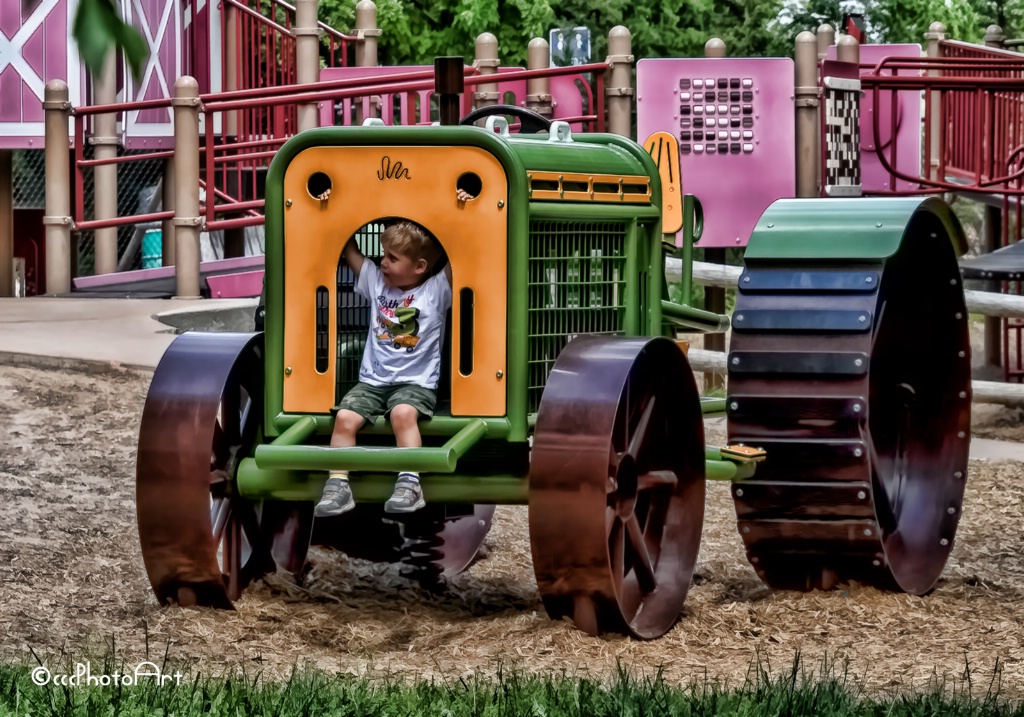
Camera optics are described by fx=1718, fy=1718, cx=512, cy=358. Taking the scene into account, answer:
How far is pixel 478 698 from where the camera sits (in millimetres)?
3811

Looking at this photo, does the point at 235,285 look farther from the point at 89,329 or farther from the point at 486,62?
the point at 486,62

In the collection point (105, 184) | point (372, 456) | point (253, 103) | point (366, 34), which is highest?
point (366, 34)

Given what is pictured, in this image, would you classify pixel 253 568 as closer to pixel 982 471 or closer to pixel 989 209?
pixel 982 471

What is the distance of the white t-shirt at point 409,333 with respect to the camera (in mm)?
4984

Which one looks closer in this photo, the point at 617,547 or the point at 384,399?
the point at 617,547

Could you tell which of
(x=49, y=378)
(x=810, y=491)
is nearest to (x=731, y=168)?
(x=49, y=378)

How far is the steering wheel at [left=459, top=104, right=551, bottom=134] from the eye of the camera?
19.0 feet

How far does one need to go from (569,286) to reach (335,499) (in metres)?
0.99

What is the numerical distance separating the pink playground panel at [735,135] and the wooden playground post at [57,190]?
Answer: 4.51m

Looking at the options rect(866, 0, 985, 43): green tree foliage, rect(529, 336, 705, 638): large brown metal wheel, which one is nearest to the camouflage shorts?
rect(529, 336, 705, 638): large brown metal wheel

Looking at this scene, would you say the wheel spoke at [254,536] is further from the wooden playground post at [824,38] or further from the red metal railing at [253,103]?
the wooden playground post at [824,38]

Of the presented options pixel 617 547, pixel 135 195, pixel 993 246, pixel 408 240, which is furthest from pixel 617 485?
pixel 135 195

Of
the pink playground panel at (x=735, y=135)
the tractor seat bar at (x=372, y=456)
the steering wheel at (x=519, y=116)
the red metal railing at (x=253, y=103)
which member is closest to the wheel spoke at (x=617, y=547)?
→ the tractor seat bar at (x=372, y=456)

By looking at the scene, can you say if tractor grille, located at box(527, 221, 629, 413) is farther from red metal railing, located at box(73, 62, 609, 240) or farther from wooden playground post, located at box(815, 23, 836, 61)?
wooden playground post, located at box(815, 23, 836, 61)
